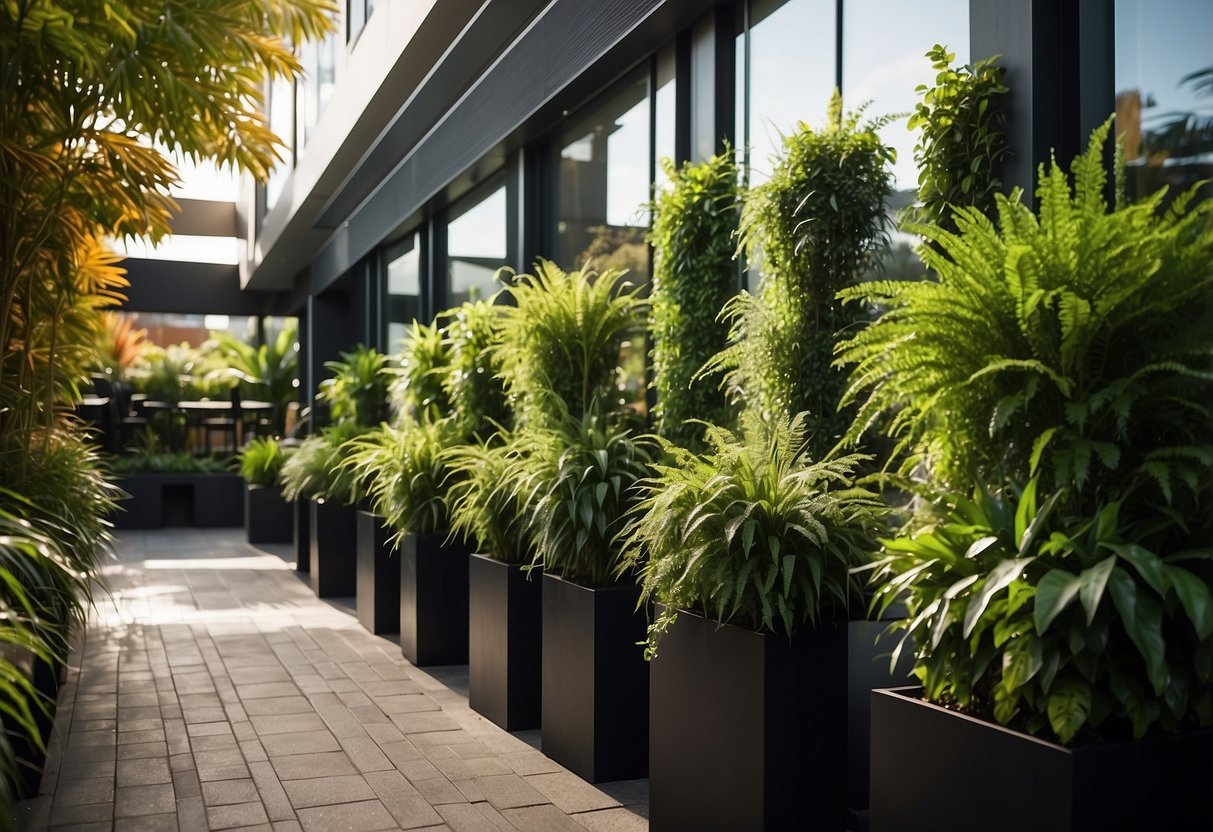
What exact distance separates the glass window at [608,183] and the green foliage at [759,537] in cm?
212

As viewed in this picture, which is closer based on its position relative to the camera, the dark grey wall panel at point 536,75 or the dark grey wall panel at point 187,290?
the dark grey wall panel at point 536,75

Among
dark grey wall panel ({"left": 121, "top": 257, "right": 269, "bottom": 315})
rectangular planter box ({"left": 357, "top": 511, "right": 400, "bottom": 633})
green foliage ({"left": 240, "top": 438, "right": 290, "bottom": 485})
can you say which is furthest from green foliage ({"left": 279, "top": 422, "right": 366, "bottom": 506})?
dark grey wall panel ({"left": 121, "top": 257, "right": 269, "bottom": 315})

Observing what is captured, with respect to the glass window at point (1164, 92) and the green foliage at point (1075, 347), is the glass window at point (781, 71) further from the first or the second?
the green foliage at point (1075, 347)

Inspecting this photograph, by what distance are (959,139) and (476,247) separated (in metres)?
5.19

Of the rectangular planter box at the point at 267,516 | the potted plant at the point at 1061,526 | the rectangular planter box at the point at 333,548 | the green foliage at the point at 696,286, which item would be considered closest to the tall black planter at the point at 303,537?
the rectangular planter box at the point at 333,548

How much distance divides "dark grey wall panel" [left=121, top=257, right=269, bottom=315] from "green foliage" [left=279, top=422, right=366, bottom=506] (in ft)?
31.2

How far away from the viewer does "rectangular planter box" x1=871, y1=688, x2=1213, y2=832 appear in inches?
72.4

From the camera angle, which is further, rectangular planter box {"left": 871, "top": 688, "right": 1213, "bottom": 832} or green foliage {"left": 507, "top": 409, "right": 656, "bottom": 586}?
green foliage {"left": 507, "top": 409, "right": 656, "bottom": 586}

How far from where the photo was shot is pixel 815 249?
136 inches

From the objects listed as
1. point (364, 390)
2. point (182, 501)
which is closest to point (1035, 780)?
point (364, 390)

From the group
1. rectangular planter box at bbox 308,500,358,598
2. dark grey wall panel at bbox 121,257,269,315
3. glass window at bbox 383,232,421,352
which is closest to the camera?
rectangular planter box at bbox 308,500,358,598

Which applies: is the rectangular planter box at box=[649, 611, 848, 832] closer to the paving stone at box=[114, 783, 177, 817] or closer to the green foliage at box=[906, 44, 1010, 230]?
the green foliage at box=[906, 44, 1010, 230]

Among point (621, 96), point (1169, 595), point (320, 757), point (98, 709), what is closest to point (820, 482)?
point (1169, 595)

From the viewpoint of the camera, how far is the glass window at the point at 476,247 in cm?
734
